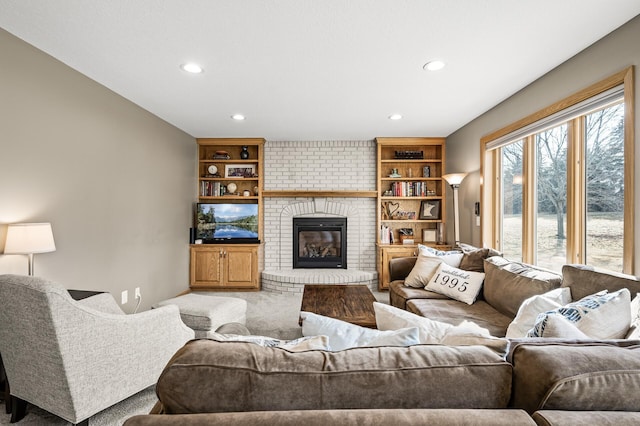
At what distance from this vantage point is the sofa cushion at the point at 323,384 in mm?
779

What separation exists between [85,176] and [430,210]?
4.54m

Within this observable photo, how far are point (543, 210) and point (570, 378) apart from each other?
8.93ft

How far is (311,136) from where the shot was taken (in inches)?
194

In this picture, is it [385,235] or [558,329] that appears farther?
[385,235]

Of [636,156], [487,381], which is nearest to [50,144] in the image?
[487,381]

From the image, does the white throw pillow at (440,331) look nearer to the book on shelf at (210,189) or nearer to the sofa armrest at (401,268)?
the sofa armrest at (401,268)

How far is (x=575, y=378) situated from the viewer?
730 millimetres

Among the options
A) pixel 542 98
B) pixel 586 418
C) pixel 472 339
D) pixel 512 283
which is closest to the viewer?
pixel 586 418

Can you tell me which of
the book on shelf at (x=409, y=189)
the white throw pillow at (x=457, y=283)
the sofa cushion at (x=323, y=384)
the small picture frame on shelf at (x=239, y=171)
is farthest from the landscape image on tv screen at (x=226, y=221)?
the sofa cushion at (x=323, y=384)

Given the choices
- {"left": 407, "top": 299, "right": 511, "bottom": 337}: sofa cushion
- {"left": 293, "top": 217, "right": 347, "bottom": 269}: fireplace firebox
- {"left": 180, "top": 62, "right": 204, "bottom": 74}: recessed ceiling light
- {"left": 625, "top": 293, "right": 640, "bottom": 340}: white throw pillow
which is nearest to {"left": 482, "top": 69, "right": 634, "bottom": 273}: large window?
{"left": 625, "top": 293, "right": 640, "bottom": 340}: white throw pillow

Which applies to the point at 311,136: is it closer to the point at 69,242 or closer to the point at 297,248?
the point at 297,248

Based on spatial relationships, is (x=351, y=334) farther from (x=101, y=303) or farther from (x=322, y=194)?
(x=322, y=194)

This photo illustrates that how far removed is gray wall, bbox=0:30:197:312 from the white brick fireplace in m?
1.51

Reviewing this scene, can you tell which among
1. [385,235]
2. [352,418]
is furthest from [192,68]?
[385,235]
